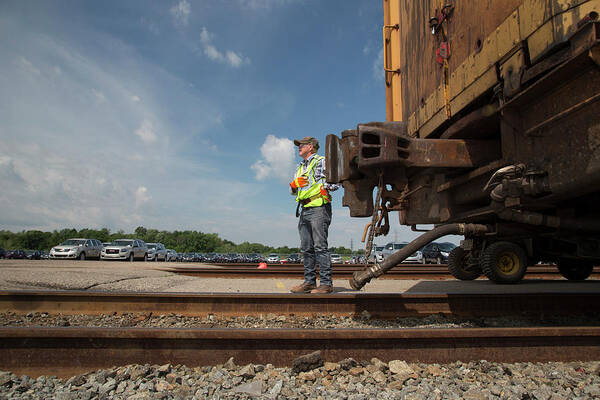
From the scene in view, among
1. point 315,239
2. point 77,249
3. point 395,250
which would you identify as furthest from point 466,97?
point 77,249

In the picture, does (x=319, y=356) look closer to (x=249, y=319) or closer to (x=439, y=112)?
(x=249, y=319)

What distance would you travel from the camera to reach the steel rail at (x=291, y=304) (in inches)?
138

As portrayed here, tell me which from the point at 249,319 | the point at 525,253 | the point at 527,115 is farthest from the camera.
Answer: the point at 525,253

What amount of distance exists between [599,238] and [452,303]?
1.55 m

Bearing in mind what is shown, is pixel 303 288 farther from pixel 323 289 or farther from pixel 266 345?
pixel 266 345

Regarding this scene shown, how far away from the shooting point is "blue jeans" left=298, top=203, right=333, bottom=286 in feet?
13.1

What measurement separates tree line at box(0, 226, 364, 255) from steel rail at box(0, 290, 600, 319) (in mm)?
77006

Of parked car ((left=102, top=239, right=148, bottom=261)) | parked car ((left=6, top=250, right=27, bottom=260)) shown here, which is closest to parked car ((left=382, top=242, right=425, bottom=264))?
parked car ((left=102, top=239, right=148, bottom=261))

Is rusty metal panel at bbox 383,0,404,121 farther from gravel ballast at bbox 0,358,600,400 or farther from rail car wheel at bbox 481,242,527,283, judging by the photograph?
gravel ballast at bbox 0,358,600,400

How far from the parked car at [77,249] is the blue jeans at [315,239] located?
19.0 metres

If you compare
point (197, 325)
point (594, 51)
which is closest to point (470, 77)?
point (594, 51)

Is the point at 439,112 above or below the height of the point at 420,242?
above

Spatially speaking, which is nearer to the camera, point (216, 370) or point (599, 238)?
point (216, 370)

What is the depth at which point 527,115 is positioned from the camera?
7.69ft
